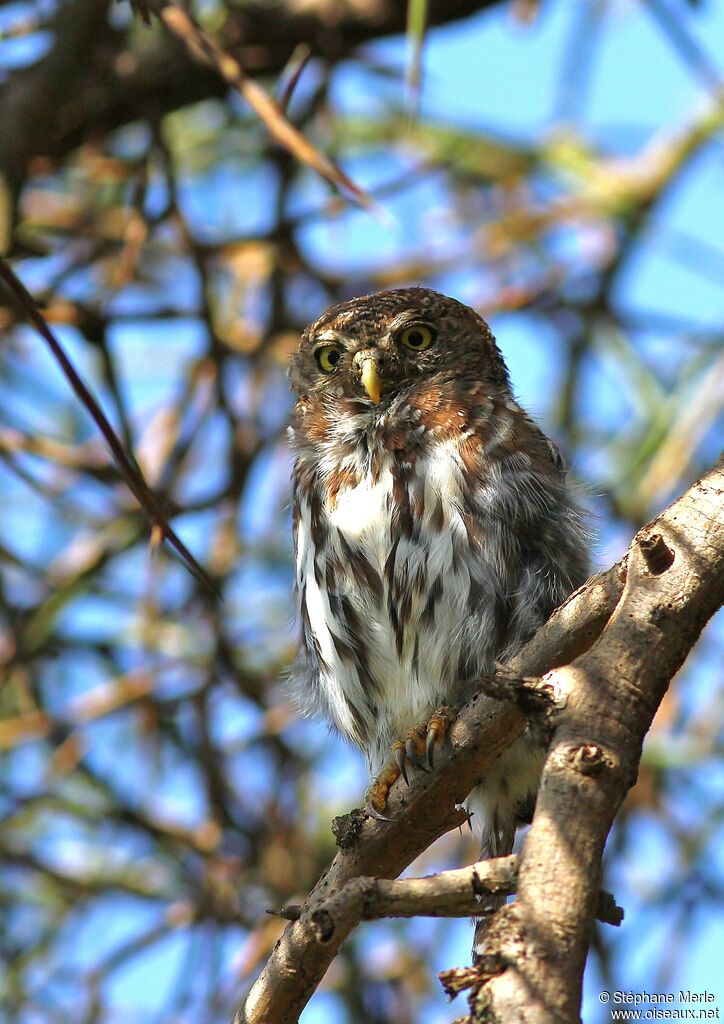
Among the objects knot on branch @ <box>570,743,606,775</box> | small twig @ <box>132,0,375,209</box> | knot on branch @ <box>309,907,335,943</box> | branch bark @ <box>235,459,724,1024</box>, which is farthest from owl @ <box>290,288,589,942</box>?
knot on branch @ <box>570,743,606,775</box>

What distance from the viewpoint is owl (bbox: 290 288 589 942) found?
3682 mm

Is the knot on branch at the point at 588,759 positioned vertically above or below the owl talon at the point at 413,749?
below

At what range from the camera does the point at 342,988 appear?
4.88 metres

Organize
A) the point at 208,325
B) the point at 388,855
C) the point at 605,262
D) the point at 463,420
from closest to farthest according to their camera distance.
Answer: the point at 388,855 → the point at 463,420 → the point at 208,325 → the point at 605,262

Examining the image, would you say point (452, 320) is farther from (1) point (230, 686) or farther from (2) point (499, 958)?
(2) point (499, 958)

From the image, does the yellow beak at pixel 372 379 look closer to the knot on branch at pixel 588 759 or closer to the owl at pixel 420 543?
the owl at pixel 420 543

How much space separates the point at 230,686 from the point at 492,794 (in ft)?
5.07

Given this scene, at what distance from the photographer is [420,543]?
12.2 ft

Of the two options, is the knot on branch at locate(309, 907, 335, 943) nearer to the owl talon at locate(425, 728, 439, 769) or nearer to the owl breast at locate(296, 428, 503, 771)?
the owl talon at locate(425, 728, 439, 769)

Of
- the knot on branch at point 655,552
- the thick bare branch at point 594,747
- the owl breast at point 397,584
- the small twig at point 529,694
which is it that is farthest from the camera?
the owl breast at point 397,584

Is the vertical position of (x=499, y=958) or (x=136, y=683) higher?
(x=136, y=683)

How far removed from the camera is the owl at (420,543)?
368 centimetres

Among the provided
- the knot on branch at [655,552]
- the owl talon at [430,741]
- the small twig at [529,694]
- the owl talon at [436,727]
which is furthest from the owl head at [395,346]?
the small twig at [529,694]

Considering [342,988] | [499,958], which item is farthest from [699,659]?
[499,958]
